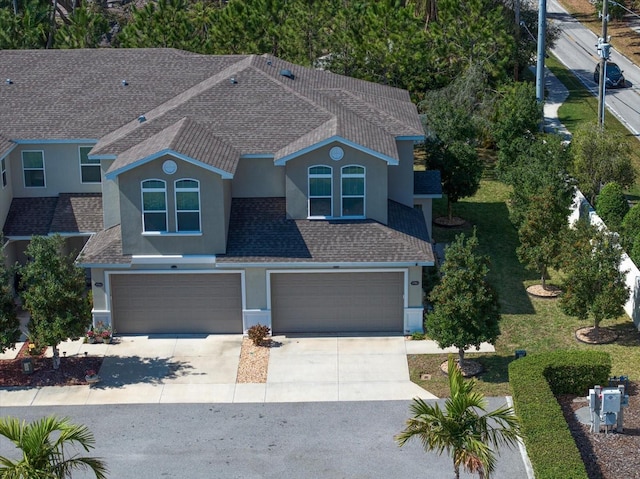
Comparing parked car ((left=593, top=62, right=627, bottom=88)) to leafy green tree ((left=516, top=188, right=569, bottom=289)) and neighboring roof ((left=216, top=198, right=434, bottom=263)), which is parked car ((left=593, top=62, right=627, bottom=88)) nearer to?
leafy green tree ((left=516, top=188, right=569, bottom=289))

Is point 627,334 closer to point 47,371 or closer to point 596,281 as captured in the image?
point 596,281

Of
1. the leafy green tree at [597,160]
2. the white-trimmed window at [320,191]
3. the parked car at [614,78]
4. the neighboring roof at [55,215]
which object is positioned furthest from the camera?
the parked car at [614,78]

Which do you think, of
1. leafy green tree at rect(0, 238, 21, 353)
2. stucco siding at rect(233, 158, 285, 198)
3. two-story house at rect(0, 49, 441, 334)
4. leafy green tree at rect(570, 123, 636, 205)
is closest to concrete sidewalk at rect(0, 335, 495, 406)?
two-story house at rect(0, 49, 441, 334)

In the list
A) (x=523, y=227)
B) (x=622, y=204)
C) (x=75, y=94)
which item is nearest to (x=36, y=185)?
(x=75, y=94)

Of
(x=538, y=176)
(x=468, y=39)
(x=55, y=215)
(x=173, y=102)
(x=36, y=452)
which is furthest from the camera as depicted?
(x=468, y=39)

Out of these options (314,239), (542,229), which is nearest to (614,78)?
(542,229)

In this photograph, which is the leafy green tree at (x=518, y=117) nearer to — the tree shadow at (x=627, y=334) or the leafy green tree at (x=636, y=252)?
the leafy green tree at (x=636, y=252)

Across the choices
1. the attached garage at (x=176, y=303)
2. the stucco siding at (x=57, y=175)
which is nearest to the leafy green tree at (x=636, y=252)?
the attached garage at (x=176, y=303)
